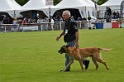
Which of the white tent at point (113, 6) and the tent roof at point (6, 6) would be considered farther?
the white tent at point (113, 6)

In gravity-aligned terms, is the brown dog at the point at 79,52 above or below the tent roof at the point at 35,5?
below

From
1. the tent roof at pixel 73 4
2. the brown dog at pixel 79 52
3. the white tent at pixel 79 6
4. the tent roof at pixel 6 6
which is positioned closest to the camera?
the brown dog at pixel 79 52

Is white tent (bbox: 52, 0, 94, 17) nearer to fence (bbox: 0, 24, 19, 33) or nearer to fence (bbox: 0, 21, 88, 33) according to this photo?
fence (bbox: 0, 21, 88, 33)

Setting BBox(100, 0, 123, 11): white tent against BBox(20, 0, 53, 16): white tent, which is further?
BBox(100, 0, 123, 11): white tent

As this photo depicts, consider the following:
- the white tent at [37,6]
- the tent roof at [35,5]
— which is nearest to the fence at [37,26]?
the white tent at [37,6]

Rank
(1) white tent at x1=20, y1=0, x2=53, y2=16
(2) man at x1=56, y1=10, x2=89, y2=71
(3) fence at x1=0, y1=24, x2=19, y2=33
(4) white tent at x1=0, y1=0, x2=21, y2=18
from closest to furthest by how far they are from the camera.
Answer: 1. (2) man at x1=56, y1=10, x2=89, y2=71
2. (3) fence at x1=0, y1=24, x2=19, y2=33
3. (1) white tent at x1=20, y1=0, x2=53, y2=16
4. (4) white tent at x1=0, y1=0, x2=21, y2=18

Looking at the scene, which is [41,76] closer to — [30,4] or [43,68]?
[43,68]

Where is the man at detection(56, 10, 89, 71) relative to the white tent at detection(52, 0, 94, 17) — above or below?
below

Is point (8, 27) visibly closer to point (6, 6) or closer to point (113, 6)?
point (6, 6)

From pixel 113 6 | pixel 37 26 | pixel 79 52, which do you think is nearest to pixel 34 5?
pixel 37 26

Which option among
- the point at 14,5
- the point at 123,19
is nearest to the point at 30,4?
the point at 14,5

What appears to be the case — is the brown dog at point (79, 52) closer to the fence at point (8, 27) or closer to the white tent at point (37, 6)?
the fence at point (8, 27)

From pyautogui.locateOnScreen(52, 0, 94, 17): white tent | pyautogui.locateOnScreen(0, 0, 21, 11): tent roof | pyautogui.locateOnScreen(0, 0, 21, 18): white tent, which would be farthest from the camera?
pyautogui.locateOnScreen(0, 0, 21, 11): tent roof

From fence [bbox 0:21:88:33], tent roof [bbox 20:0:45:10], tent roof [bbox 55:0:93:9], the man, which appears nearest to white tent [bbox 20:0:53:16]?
tent roof [bbox 20:0:45:10]
